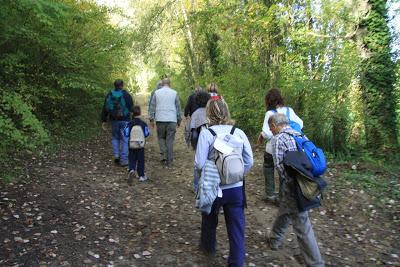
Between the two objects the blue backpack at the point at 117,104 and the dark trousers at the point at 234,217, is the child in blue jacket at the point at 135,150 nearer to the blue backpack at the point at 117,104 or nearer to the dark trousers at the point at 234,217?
the blue backpack at the point at 117,104

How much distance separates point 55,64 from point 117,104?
2.54m

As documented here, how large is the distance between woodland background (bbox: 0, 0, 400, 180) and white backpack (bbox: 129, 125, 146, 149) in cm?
171

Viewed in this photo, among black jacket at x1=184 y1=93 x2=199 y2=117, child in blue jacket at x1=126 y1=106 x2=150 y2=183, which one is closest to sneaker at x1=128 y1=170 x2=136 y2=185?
child in blue jacket at x1=126 y1=106 x2=150 y2=183

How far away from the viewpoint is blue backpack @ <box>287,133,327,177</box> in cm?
430

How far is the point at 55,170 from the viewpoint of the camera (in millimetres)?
7773

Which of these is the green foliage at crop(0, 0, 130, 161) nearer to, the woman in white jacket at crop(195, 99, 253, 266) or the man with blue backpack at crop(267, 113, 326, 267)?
the woman in white jacket at crop(195, 99, 253, 266)

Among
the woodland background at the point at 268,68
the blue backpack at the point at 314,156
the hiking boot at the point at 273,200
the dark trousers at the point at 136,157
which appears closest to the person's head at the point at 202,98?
the dark trousers at the point at 136,157

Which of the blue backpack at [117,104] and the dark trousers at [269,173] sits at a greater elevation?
the blue backpack at [117,104]

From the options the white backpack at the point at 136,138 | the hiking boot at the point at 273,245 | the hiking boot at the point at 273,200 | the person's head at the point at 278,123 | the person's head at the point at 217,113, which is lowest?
the hiking boot at the point at 273,245

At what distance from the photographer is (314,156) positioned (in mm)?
4355

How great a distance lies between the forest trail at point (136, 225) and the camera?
4.82 m

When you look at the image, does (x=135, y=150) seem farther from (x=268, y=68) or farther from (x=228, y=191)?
(x=268, y=68)

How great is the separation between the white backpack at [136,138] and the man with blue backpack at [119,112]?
33.7 inches

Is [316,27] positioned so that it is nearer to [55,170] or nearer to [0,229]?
[55,170]
